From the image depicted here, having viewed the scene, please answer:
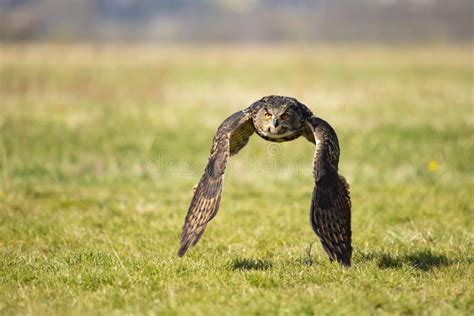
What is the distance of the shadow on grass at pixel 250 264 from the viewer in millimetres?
6411

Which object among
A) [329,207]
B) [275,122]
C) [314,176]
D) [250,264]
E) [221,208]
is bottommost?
[221,208]

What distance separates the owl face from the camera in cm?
604

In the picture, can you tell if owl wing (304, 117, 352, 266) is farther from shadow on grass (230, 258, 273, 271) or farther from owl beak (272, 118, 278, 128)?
shadow on grass (230, 258, 273, 271)

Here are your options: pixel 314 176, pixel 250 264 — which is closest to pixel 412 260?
pixel 250 264

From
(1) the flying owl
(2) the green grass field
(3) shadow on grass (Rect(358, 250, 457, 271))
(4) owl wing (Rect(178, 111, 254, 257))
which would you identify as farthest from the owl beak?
(3) shadow on grass (Rect(358, 250, 457, 271))

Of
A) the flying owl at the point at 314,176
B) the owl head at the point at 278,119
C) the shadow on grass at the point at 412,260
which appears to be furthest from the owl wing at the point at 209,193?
the shadow on grass at the point at 412,260

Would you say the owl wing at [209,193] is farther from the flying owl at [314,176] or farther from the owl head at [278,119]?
the owl head at [278,119]

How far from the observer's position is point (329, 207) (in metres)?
5.62

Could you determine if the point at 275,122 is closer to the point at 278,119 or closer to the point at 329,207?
the point at 278,119

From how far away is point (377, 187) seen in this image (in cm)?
1084

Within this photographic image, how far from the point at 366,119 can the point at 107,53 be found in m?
26.7

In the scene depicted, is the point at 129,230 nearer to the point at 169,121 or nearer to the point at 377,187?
the point at 377,187

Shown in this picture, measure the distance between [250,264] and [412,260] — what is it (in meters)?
1.66

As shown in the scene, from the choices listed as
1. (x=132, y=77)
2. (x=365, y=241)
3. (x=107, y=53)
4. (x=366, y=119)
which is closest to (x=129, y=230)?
(x=365, y=241)
